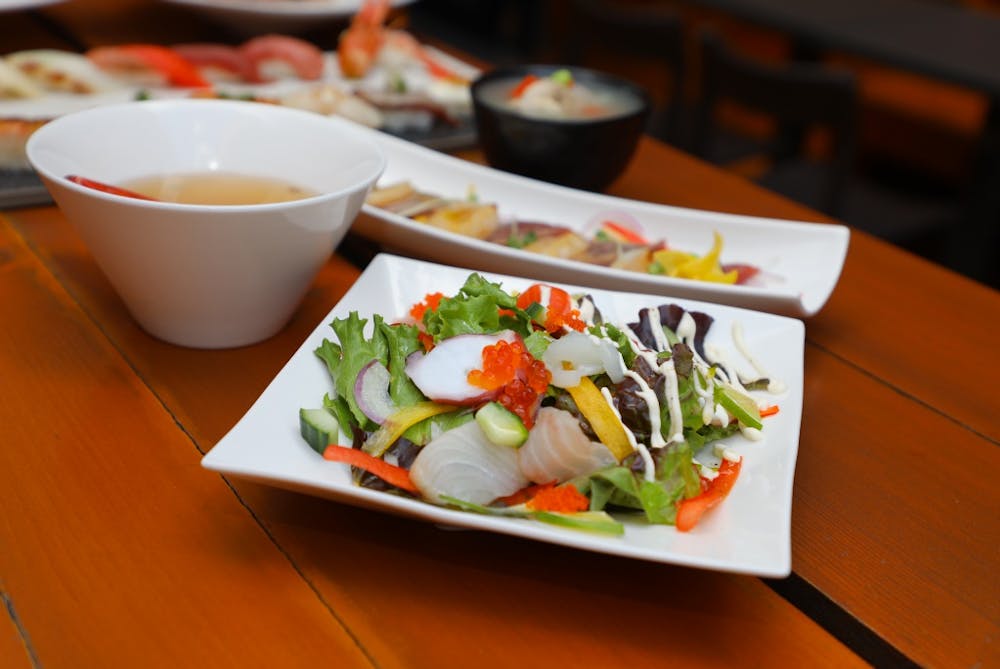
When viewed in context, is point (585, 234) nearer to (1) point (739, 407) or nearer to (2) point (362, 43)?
(1) point (739, 407)

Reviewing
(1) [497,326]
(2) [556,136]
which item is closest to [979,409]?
(1) [497,326]

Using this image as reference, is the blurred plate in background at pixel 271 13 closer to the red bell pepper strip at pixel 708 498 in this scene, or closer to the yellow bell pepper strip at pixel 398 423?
the yellow bell pepper strip at pixel 398 423

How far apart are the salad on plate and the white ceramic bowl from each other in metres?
0.13

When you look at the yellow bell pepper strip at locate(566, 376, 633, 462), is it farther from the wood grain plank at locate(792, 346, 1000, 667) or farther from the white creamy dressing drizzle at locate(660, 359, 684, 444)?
the wood grain plank at locate(792, 346, 1000, 667)

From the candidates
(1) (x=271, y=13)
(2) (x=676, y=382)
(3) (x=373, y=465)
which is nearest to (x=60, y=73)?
(1) (x=271, y=13)

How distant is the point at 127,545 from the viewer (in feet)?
2.79

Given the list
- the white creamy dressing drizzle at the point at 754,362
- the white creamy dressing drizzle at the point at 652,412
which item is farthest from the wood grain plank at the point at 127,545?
the white creamy dressing drizzle at the point at 754,362

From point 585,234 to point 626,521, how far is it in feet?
2.39

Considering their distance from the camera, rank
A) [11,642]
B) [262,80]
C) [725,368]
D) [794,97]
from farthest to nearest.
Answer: [794,97], [262,80], [725,368], [11,642]

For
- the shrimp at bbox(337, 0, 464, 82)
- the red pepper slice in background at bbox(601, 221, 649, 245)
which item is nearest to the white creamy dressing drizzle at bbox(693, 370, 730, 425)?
the red pepper slice in background at bbox(601, 221, 649, 245)

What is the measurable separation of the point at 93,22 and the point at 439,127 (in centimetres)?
118

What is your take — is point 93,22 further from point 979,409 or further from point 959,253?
point 959,253

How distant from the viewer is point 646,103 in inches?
66.1

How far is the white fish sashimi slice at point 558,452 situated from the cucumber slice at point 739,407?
0.56 ft
